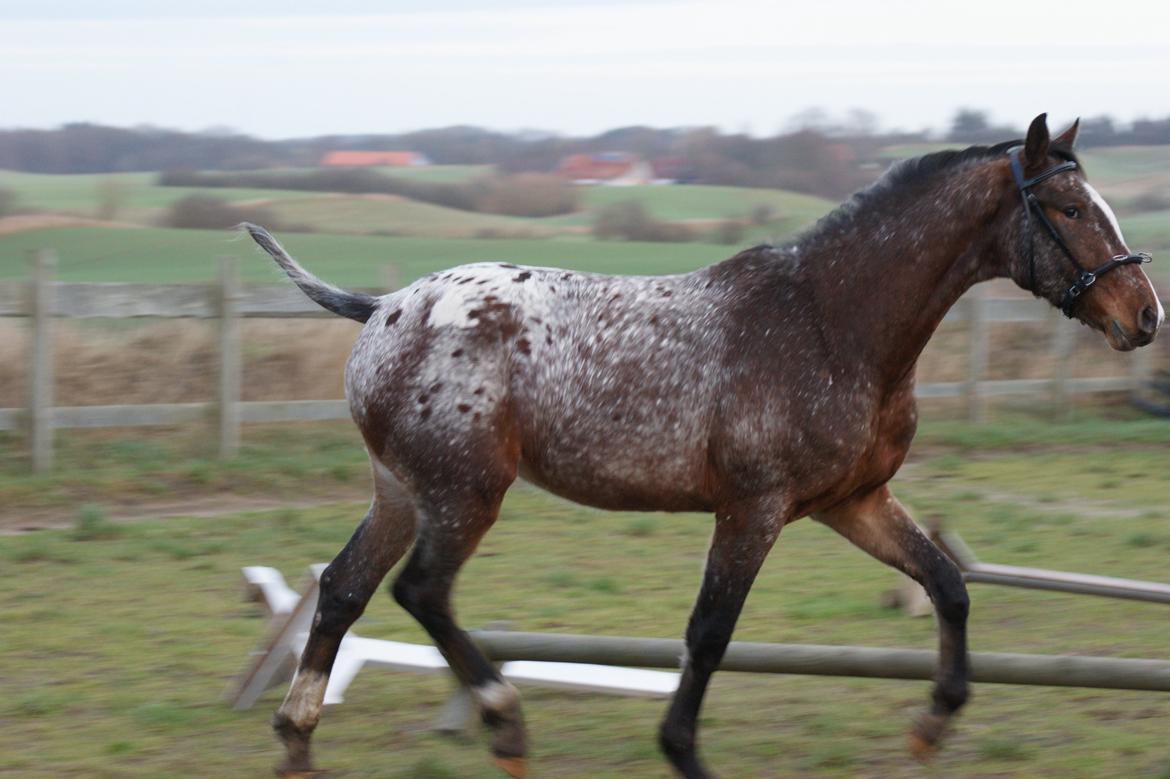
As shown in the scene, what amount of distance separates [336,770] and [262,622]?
7.63 feet

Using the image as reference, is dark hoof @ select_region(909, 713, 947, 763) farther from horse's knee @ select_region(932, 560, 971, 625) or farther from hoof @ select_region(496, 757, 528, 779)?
hoof @ select_region(496, 757, 528, 779)

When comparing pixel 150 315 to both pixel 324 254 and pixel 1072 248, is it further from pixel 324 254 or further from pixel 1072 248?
pixel 324 254

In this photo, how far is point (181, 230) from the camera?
24719mm

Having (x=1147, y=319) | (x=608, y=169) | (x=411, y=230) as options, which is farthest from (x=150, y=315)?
(x=608, y=169)

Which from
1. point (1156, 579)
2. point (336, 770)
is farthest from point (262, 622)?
point (1156, 579)

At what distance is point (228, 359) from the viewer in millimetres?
11375

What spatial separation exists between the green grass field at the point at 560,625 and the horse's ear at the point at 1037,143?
6.66ft

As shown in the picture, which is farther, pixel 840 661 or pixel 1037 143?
pixel 840 661

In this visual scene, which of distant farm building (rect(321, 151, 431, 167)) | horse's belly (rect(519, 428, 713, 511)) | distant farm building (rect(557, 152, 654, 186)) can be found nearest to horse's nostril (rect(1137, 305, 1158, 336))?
horse's belly (rect(519, 428, 713, 511))

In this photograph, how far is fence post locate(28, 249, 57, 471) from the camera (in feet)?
34.6

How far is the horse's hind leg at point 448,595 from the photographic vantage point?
4492 mm

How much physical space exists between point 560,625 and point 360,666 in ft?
4.99

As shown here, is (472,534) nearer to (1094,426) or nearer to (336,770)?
(336,770)

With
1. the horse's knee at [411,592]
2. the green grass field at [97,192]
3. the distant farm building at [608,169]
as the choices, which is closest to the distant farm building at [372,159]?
the green grass field at [97,192]
